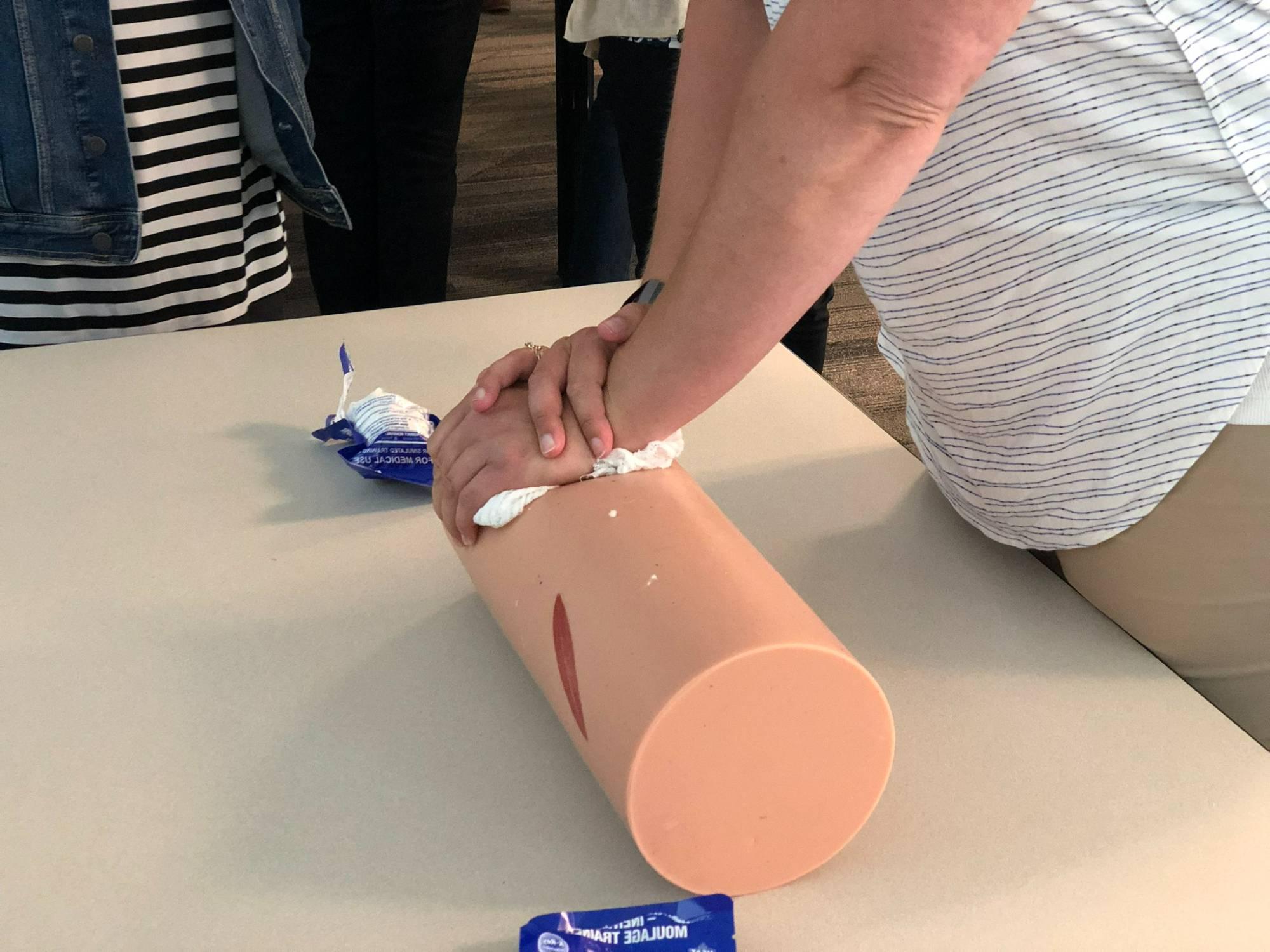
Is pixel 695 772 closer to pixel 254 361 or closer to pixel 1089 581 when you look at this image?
pixel 1089 581

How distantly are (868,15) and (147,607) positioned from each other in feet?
1.91

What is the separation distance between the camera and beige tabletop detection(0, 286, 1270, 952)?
1.86 feet

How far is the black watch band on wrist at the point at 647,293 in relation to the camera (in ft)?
2.74

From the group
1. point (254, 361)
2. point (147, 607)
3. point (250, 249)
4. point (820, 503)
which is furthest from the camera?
point (250, 249)

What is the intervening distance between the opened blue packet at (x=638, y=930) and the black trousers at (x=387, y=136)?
1.51 metres

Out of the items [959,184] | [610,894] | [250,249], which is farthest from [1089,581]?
[250,249]

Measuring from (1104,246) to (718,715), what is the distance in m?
0.37

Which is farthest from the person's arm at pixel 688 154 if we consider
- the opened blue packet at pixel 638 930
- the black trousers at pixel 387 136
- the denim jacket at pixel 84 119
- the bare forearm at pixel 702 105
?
the black trousers at pixel 387 136

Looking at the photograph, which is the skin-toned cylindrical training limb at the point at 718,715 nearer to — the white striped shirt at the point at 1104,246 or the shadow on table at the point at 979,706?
the shadow on table at the point at 979,706

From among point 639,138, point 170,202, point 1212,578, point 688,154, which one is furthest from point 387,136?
point 1212,578

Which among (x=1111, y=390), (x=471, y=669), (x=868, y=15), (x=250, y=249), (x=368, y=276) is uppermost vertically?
(x=868, y=15)

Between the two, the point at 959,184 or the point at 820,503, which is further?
the point at 820,503

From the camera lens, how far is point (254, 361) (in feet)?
3.57

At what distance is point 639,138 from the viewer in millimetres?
1915
